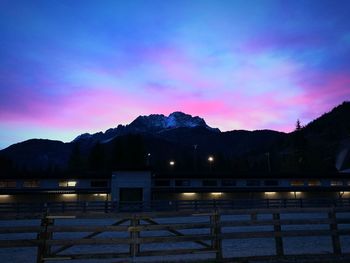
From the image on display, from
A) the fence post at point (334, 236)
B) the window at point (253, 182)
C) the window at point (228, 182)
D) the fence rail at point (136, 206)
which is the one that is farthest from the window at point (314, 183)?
the fence post at point (334, 236)

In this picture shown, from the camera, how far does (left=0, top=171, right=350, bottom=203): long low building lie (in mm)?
43406

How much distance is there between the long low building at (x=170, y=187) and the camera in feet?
142

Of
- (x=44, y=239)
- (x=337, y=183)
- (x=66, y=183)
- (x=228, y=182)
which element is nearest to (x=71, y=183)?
(x=66, y=183)

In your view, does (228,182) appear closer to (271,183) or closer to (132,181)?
(271,183)

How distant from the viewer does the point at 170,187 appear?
4850 cm

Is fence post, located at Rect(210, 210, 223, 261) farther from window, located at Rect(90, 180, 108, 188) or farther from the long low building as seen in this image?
window, located at Rect(90, 180, 108, 188)

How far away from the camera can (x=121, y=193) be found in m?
42.9

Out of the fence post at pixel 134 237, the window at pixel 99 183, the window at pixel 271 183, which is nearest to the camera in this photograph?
the fence post at pixel 134 237

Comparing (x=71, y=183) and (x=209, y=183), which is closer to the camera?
(x=71, y=183)

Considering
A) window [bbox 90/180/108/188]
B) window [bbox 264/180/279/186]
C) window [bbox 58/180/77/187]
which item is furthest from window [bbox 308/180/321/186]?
window [bbox 58/180/77/187]

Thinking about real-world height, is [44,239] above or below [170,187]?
below

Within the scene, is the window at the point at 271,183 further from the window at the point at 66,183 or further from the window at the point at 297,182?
the window at the point at 66,183

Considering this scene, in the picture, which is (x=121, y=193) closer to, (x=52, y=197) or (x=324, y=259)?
(x=52, y=197)

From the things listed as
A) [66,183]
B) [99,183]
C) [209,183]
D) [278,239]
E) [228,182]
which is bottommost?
[278,239]
